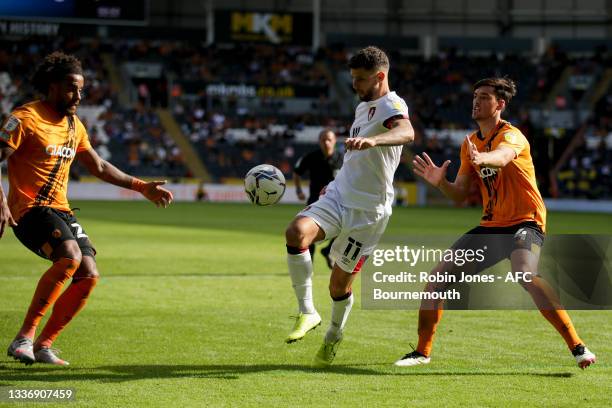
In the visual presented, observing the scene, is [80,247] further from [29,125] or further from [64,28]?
[64,28]

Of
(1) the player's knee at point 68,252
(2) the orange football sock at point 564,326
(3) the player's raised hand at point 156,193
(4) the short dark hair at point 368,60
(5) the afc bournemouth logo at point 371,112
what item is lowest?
(2) the orange football sock at point 564,326

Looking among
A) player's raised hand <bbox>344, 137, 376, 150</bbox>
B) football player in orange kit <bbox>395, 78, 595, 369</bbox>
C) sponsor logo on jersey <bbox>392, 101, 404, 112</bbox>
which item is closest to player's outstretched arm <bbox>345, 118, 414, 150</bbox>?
player's raised hand <bbox>344, 137, 376, 150</bbox>

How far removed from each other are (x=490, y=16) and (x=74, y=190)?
32.2 metres

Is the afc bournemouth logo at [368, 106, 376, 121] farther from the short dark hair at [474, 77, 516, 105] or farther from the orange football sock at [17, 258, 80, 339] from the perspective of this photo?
the orange football sock at [17, 258, 80, 339]

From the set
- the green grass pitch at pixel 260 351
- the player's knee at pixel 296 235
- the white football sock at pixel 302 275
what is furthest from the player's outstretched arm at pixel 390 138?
the green grass pitch at pixel 260 351

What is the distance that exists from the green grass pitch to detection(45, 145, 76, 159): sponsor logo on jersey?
5.39 ft

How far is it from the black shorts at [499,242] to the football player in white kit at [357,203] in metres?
0.74

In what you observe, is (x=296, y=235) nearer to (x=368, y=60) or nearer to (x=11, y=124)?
(x=368, y=60)

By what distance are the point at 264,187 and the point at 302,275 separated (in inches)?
67.9

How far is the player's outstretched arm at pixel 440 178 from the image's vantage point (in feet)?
26.6

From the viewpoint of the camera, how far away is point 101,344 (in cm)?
905

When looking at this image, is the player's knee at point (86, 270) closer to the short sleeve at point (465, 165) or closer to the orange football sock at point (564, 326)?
the short sleeve at point (465, 165)

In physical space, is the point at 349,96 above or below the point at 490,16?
below

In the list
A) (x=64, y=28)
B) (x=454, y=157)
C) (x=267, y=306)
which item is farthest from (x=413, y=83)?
(x=267, y=306)
